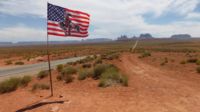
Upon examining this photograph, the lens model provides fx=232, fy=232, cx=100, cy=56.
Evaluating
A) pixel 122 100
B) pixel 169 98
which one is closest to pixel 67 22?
pixel 122 100

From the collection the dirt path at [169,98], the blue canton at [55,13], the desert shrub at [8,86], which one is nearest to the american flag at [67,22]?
the blue canton at [55,13]

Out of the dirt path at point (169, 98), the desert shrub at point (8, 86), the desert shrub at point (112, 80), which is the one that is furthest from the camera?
the desert shrub at point (8, 86)

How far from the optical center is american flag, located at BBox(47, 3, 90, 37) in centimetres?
1009

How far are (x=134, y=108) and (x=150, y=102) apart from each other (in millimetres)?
1059

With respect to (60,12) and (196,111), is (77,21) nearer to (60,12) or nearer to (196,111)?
(60,12)

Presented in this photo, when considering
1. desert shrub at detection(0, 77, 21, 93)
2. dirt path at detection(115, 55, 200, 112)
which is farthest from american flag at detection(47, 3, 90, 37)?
desert shrub at detection(0, 77, 21, 93)

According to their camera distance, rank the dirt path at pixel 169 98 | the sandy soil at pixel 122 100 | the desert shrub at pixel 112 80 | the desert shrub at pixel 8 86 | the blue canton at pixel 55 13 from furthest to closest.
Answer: the desert shrub at pixel 8 86 → the desert shrub at pixel 112 80 → the blue canton at pixel 55 13 → the sandy soil at pixel 122 100 → the dirt path at pixel 169 98

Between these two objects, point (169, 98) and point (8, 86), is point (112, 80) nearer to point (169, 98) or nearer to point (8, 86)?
point (169, 98)

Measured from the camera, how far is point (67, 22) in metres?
10.6

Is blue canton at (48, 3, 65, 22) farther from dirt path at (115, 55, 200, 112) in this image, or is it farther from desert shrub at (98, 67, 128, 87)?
dirt path at (115, 55, 200, 112)

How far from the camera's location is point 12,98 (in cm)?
1163

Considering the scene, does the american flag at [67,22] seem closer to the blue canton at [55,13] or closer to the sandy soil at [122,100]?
the blue canton at [55,13]

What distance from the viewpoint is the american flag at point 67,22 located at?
10.1m

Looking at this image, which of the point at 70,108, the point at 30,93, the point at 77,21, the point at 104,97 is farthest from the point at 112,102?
the point at 30,93
